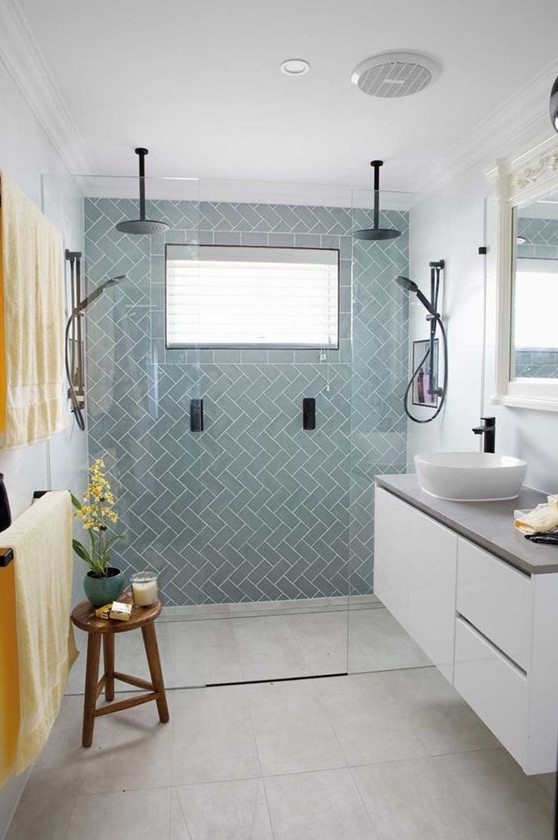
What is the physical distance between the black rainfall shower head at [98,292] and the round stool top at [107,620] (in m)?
1.27

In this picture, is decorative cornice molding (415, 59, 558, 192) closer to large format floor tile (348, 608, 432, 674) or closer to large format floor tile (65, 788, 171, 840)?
large format floor tile (348, 608, 432, 674)

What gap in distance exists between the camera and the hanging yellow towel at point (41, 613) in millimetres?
1790

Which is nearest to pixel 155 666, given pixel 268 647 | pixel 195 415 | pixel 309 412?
pixel 268 647

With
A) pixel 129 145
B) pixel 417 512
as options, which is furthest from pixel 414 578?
pixel 129 145

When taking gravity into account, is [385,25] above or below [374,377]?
above

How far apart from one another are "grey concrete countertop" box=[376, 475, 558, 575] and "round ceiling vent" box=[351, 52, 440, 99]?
1626 millimetres

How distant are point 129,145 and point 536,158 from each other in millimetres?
1882

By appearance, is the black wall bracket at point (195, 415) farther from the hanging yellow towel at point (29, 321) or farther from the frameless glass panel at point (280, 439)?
the frameless glass panel at point (280, 439)

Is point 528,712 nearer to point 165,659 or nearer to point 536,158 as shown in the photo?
point 165,659

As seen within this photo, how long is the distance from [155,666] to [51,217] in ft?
6.41

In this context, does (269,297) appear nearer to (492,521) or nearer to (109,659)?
(492,521)

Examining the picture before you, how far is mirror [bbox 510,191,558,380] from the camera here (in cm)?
253

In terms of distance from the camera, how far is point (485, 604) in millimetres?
1999

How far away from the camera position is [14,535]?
182 centimetres
